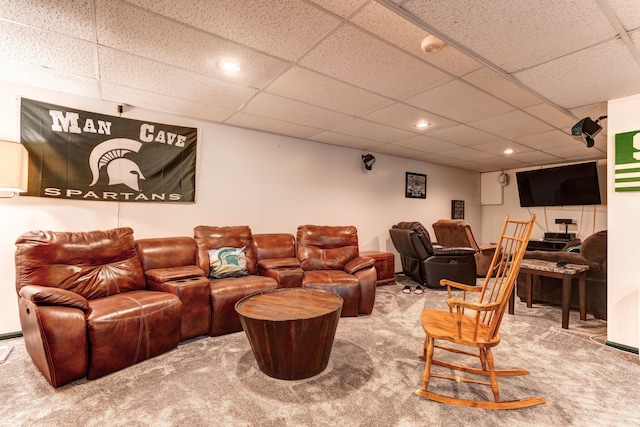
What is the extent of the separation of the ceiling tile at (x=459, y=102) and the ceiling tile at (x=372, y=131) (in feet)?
2.58

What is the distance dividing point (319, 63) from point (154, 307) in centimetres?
237

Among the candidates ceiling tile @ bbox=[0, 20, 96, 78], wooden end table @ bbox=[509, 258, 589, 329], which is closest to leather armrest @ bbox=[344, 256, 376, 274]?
wooden end table @ bbox=[509, 258, 589, 329]

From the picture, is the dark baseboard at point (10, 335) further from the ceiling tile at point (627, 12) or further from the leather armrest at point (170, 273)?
the ceiling tile at point (627, 12)

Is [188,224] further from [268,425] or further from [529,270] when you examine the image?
[529,270]

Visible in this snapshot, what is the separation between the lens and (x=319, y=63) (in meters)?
2.26

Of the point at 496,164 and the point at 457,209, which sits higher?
the point at 496,164

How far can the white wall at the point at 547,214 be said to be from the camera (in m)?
5.75

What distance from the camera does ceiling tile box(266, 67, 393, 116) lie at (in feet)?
8.26

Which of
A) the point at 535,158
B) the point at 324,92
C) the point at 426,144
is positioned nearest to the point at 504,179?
the point at 535,158

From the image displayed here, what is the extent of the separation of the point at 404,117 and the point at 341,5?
2.08 m

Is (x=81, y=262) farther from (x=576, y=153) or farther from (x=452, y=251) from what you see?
(x=576, y=153)

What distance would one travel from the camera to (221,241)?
3.48 m

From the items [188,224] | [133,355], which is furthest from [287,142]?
[133,355]

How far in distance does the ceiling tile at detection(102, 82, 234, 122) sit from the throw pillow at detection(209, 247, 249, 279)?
162 centimetres
